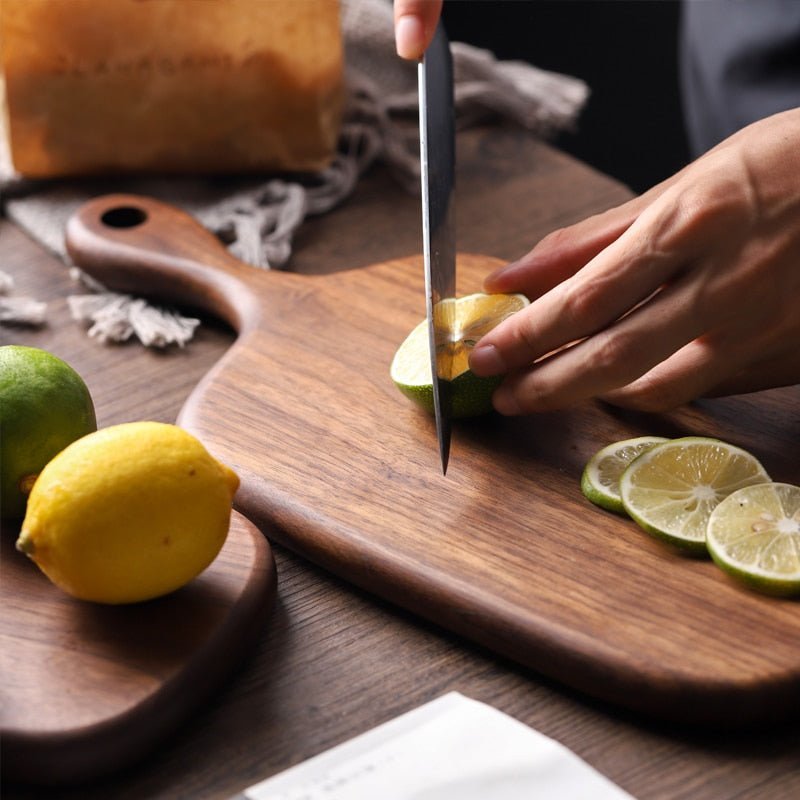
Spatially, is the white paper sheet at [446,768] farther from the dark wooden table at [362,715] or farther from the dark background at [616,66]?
the dark background at [616,66]

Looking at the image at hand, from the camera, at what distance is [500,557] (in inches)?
50.0

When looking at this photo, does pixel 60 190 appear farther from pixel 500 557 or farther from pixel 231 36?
pixel 500 557

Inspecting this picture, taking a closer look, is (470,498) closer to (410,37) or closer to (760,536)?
(760,536)

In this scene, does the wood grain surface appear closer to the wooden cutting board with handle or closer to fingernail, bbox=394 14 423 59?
the wooden cutting board with handle

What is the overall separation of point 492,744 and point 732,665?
0.25m

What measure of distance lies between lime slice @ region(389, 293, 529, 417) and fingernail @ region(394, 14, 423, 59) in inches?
11.6

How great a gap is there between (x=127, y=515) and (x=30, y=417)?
9.4 inches

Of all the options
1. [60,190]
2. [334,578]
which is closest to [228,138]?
[60,190]

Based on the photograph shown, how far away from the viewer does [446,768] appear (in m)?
1.03

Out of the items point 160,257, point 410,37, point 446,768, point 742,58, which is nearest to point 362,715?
point 446,768

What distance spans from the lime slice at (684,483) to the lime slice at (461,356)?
228 millimetres

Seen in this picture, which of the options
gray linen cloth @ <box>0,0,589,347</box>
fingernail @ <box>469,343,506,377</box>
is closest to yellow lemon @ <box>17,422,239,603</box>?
fingernail @ <box>469,343,506,377</box>

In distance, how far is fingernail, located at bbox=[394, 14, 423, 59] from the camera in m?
1.37

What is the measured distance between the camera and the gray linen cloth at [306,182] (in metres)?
1.84
